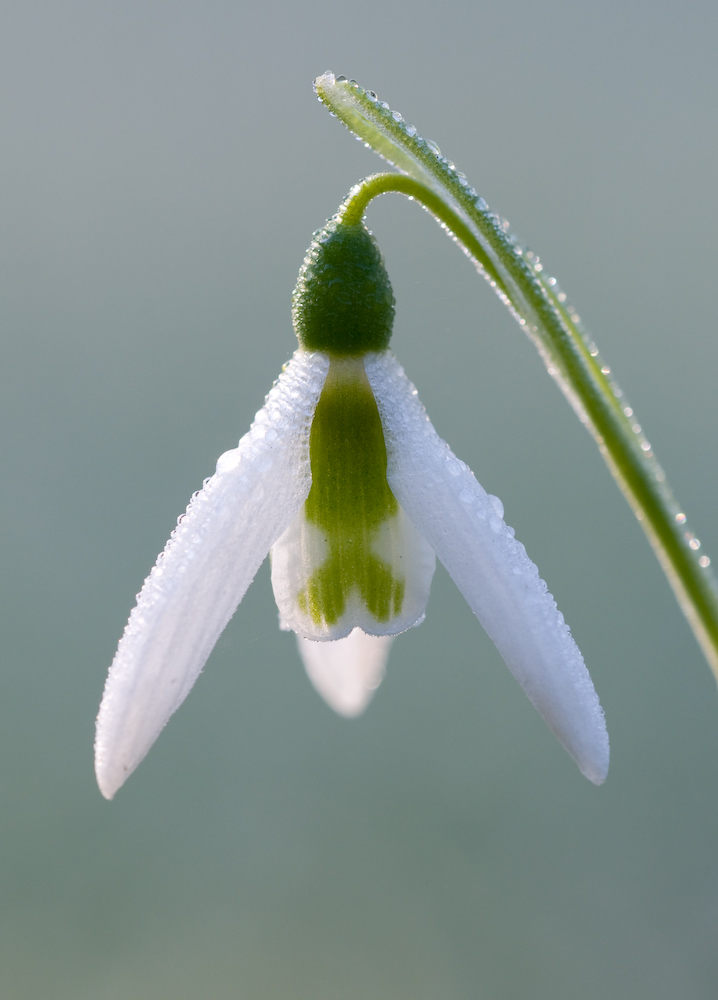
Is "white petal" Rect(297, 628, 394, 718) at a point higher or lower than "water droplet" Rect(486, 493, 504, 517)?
lower

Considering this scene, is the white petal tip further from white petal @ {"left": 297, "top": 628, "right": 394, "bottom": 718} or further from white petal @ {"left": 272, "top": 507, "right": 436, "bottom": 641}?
white petal @ {"left": 297, "top": 628, "right": 394, "bottom": 718}

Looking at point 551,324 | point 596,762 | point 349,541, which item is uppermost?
point 551,324

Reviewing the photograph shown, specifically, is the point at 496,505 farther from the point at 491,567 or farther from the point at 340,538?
the point at 340,538

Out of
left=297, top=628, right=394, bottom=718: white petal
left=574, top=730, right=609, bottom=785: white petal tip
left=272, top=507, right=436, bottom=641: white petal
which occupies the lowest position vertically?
left=574, top=730, right=609, bottom=785: white petal tip

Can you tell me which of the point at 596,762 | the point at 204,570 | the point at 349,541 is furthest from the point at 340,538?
the point at 596,762

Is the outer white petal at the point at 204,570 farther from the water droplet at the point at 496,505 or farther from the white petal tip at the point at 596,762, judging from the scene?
the white petal tip at the point at 596,762

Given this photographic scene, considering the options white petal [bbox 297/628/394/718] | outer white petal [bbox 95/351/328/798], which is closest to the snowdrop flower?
outer white petal [bbox 95/351/328/798]

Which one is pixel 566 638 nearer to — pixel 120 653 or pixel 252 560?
pixel 252 560
